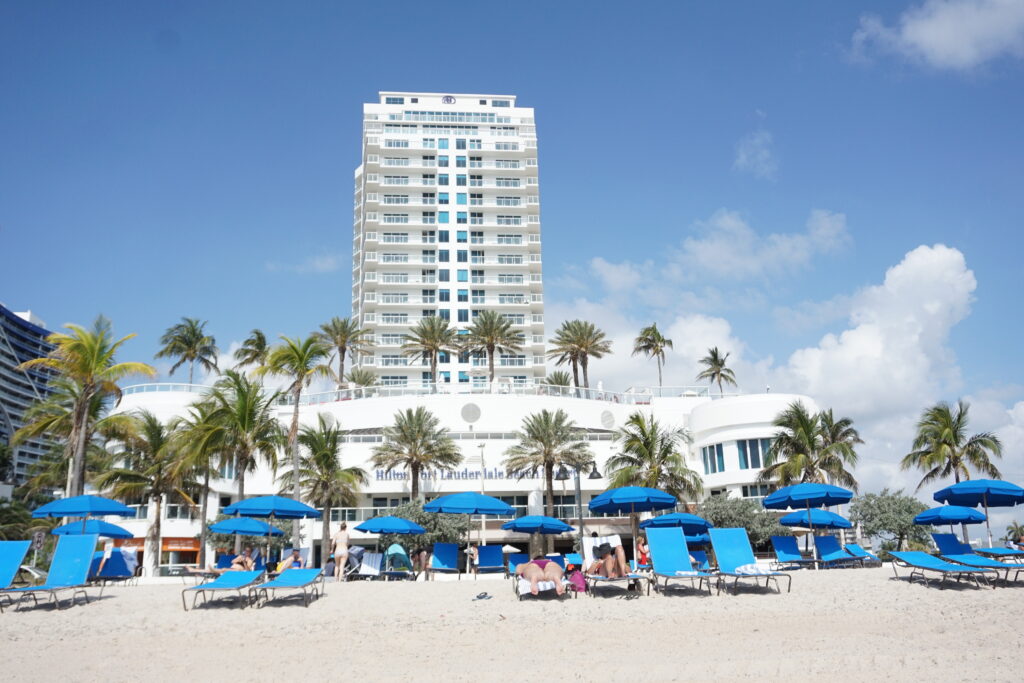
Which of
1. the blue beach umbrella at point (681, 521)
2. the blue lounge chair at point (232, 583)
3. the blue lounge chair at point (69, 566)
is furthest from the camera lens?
the blue beach umbrella at point (681, 521)

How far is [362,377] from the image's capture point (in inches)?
2552

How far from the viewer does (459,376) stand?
235 feet

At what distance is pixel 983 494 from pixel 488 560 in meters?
13.7

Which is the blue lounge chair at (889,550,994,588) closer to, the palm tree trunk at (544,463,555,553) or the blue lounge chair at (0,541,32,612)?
the blue lounge chair at (0,541,32,612)

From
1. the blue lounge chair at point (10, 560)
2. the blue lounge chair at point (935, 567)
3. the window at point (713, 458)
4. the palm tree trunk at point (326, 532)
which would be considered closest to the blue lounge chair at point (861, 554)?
the blue lounge chair at point (935, 567)

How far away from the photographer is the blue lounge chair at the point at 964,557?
51.2 ft

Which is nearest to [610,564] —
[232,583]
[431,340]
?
[232,583]

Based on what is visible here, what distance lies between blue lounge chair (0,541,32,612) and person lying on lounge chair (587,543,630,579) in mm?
10458

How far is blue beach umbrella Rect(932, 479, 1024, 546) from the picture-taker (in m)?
20.2

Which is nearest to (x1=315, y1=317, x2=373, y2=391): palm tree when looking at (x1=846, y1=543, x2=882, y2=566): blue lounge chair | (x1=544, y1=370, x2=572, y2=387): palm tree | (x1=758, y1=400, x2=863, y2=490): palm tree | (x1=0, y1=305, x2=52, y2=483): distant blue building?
(x1=544, y1=370, x2=572, y2=387): palm tree

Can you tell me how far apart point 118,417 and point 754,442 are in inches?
1229

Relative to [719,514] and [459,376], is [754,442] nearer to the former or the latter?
[719,514]

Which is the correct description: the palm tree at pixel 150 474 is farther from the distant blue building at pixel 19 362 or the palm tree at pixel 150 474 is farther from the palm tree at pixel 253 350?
the distant blue building at pixel 19 362

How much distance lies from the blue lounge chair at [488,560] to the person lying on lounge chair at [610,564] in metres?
8.61
